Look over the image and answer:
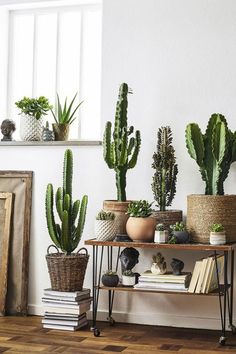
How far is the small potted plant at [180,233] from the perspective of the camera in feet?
12.7

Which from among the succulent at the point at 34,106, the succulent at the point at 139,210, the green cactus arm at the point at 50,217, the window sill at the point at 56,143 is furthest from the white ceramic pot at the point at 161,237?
the succulent at the point at 34,106

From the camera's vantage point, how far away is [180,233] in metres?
3.87

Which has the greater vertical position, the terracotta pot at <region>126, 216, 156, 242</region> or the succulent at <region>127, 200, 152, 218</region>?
the succulent at <region>127, 200, 152, 218</region>

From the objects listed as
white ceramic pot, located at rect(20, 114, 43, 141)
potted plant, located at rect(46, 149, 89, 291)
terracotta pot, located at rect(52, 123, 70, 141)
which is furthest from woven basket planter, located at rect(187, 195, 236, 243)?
white ceramic pot, located at rect(20, 114, 43, 141)

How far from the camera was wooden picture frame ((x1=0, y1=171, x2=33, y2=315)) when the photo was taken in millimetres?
4602

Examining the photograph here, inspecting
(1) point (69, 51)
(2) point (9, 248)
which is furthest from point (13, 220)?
(1) point (69, 51)

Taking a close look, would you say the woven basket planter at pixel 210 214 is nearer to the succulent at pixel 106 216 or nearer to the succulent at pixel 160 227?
the succulent at pixel 160 227

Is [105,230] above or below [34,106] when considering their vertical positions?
below

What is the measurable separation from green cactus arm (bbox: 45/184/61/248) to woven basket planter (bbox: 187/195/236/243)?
3.06 feet

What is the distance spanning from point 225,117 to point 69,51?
4.82 feet

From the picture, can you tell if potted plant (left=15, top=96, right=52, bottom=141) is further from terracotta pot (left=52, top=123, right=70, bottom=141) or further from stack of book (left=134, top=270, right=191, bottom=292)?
stack of book (left=134, top=270, right=191, bottom=292)

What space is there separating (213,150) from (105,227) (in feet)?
2.74

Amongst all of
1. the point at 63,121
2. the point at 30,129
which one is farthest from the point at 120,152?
the point at 30,129

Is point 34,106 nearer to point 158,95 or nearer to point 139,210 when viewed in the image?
point 158,95
